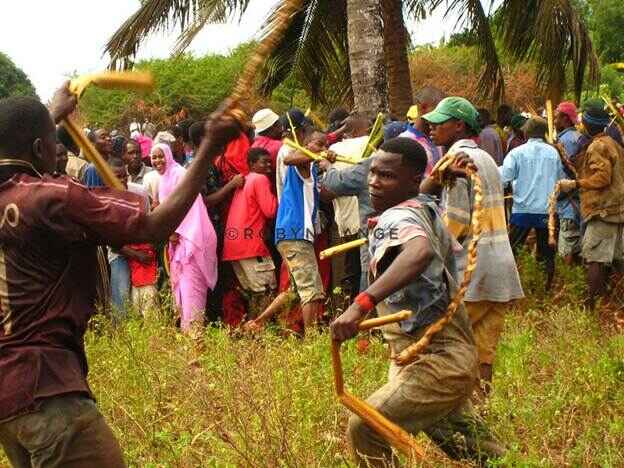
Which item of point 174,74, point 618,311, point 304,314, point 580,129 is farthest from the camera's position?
point 174,74

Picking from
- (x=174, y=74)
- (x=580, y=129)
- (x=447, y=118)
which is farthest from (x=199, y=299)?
(x=174, y=74)

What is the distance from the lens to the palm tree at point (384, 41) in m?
10.2

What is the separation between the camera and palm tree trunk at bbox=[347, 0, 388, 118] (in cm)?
995

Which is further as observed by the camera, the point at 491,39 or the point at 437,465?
the point at 491,39

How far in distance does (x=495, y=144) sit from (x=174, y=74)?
58.9 feet

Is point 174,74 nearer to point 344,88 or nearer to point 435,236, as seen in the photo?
point 344,88

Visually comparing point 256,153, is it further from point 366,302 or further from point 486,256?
point 366,302

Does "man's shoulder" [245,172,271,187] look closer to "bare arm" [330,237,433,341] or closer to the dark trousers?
the dark trousers

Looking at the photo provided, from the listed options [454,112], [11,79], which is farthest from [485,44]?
[11,79]

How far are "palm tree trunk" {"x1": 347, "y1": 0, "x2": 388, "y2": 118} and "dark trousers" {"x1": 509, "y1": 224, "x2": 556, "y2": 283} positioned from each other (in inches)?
67.8

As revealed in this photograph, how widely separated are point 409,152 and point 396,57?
25.5 ft

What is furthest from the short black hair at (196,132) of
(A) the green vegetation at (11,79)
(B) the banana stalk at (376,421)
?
(A) the green vegetation at (11,79)

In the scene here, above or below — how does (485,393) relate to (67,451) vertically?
below

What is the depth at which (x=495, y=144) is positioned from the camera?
1008 cm
